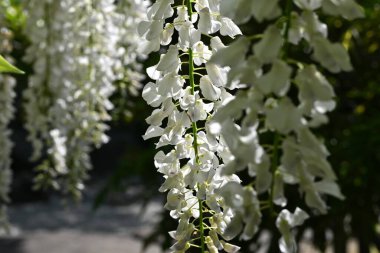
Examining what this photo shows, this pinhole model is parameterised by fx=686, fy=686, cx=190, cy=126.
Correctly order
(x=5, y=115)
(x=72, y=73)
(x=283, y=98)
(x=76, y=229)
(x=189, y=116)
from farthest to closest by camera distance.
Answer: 1. (x=76, y=229)
2. (x=5, y=115)
3. (x=72, y=73)
4. (x=189, y=116)
5. (x=283, y=98)

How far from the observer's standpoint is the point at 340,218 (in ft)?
10.6

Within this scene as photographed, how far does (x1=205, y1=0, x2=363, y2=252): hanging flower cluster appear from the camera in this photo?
561 mm

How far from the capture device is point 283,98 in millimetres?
565

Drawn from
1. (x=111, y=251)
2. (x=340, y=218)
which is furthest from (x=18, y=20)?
(x=111, y=251)

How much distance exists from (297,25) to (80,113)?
58.1 inches

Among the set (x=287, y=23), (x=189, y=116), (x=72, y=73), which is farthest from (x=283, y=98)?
(x=72, y=73)

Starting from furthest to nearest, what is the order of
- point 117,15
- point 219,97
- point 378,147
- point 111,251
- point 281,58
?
1. point 111,251
2. point 378,147
3. point 117,15
4. point 219,97
5. point 281,58

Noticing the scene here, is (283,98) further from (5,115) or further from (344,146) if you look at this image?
(344,146)

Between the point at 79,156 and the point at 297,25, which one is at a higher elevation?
the point at 79,156

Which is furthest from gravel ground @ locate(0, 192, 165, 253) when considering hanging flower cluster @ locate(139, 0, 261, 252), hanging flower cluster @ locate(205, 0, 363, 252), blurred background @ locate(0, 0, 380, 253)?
hanging flower cluster @ locate(205, 0, 363, 252)

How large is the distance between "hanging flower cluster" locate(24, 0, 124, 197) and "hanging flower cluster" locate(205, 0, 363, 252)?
4.56ft

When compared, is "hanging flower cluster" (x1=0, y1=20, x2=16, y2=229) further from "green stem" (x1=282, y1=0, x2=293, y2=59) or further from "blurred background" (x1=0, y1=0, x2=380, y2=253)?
"green stem" (x1=282, y1=0, x2=293, y2=59)

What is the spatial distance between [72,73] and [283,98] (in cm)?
153

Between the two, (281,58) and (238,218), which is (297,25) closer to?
(281,58)
